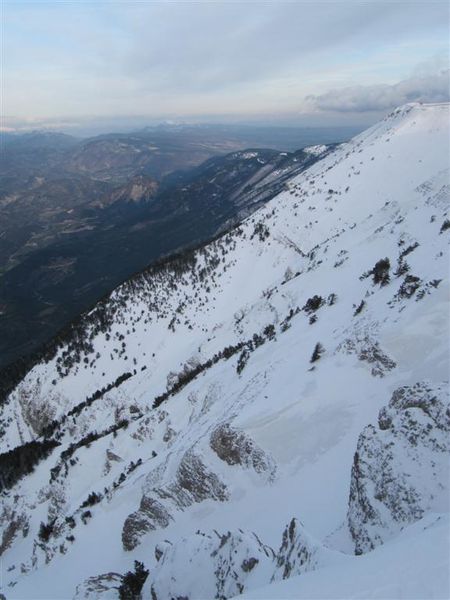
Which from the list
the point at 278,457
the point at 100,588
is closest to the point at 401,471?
the point at 278,457

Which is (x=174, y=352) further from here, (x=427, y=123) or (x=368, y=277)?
(x=427, y=123)

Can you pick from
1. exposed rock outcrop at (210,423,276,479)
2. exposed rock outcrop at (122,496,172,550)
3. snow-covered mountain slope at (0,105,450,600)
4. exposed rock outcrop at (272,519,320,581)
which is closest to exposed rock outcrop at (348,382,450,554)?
snow-covered mountain slope at (0,105,450,600)

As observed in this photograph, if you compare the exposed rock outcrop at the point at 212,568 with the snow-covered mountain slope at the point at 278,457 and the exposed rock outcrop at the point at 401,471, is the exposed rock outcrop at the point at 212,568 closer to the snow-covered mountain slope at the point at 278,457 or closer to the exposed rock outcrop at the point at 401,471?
the snow-covered mountain slope at the point at 278,457

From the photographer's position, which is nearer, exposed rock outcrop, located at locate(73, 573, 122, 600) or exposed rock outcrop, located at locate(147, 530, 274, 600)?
exposed rock outcrop, located at locate(147, 530, 274, 600)

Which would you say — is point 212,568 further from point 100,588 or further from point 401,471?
point 100,588

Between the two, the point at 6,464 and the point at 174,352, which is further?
the point at 174,352

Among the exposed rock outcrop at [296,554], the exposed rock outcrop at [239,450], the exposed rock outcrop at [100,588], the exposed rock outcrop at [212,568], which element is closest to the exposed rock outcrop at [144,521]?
the exposed rock outcrop at [100,588]

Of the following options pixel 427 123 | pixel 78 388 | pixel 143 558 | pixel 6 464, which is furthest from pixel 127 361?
pixel 427 123

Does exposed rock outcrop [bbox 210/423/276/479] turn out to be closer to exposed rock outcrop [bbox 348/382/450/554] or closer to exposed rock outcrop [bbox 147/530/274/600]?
exposed rock outcrop [bbox 147/530/274/600]
